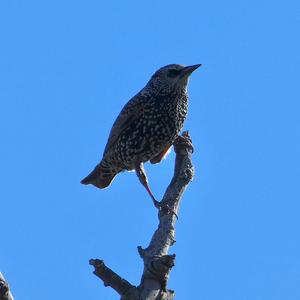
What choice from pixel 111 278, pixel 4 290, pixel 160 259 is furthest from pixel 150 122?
pixel 4 290

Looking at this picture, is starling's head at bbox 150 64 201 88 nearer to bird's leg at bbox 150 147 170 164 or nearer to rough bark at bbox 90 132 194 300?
bird's leg at bbox 150 147 170 164

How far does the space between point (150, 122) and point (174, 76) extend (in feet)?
1.87

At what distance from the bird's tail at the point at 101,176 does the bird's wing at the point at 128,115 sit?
0.29m

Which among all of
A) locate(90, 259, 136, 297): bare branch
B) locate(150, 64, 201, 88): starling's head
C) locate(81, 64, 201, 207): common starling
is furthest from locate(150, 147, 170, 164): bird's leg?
locate(90, 259, 136, 297): bare branch

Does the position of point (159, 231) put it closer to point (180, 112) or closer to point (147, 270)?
point (147, 270)

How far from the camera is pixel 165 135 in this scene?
810 cm

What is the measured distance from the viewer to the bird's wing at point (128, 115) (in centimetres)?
844

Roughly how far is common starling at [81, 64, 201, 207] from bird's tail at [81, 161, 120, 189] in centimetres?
11

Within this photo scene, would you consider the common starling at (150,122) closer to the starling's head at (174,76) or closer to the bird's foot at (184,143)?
the starling's head at (174,76)

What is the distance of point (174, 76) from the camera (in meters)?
8.45

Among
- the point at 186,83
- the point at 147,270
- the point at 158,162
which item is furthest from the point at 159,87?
the point at 147,270

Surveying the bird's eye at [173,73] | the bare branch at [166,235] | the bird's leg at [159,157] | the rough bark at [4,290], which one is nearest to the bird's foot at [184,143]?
the bare branch at [166,235]

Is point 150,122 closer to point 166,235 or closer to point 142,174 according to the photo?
point 142,174

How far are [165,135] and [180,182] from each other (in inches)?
76.4
